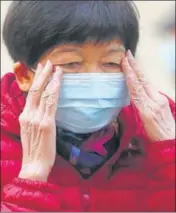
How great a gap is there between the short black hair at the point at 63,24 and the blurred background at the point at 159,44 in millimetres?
958

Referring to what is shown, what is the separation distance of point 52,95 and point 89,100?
0.11m

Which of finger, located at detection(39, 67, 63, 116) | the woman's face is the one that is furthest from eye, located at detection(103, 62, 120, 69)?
finger, located at detection(39, 67, 63, 116)

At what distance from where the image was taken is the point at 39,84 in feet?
4.23

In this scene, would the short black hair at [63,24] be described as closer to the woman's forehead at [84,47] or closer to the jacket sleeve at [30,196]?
the woman's forehead at [84,47]

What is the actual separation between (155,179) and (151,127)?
160 mm

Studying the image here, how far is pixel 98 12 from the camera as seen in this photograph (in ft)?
4.36

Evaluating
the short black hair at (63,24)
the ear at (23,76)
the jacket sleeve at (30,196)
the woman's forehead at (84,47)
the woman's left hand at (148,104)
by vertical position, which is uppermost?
the short black hair at (63,24)

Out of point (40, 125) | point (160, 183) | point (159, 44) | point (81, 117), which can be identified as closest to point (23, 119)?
point (40, 125)

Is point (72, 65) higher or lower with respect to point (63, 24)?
lower

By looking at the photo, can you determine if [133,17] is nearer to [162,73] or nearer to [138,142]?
[138,142]

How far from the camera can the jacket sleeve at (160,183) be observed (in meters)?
1.40

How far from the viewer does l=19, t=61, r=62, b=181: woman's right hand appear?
50.7 inches

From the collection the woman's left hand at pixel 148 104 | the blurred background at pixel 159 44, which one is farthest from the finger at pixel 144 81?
the blurred background at pixel 159 44

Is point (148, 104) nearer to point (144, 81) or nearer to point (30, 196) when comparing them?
point (144, 81)
